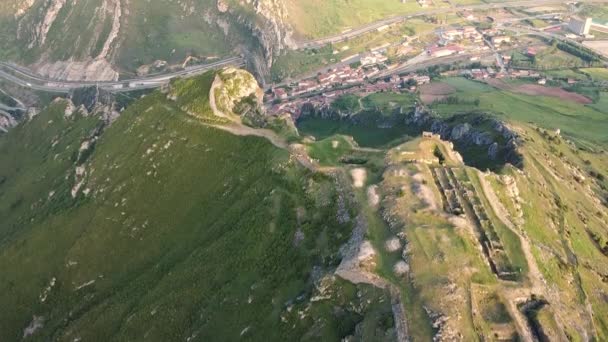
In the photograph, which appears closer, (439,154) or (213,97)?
(439,154)

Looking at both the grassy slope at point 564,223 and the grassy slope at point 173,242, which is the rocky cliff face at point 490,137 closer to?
the grassy slope at point 564,223

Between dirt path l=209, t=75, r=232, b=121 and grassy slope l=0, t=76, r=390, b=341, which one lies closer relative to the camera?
grassy slope l=0, t=76, r=390, b=341

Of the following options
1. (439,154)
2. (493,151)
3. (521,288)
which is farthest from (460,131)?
(521,288)

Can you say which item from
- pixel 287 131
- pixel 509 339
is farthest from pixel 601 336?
pixel 287 131

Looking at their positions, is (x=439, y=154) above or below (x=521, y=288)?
above

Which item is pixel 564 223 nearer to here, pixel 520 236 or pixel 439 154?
pixel 520 236

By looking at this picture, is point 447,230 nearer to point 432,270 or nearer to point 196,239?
point 432,270

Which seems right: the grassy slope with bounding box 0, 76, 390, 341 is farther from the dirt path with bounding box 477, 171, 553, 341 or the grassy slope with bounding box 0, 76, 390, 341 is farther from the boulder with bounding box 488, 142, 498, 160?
the boulder with bounding box 488, 142, 498, 160

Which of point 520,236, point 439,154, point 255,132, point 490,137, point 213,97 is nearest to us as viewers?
point 520,236

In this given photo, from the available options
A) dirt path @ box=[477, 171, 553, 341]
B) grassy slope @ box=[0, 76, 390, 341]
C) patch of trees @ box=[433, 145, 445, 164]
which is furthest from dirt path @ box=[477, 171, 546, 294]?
grassy slope @ box=[0, 76, 390, 341]
